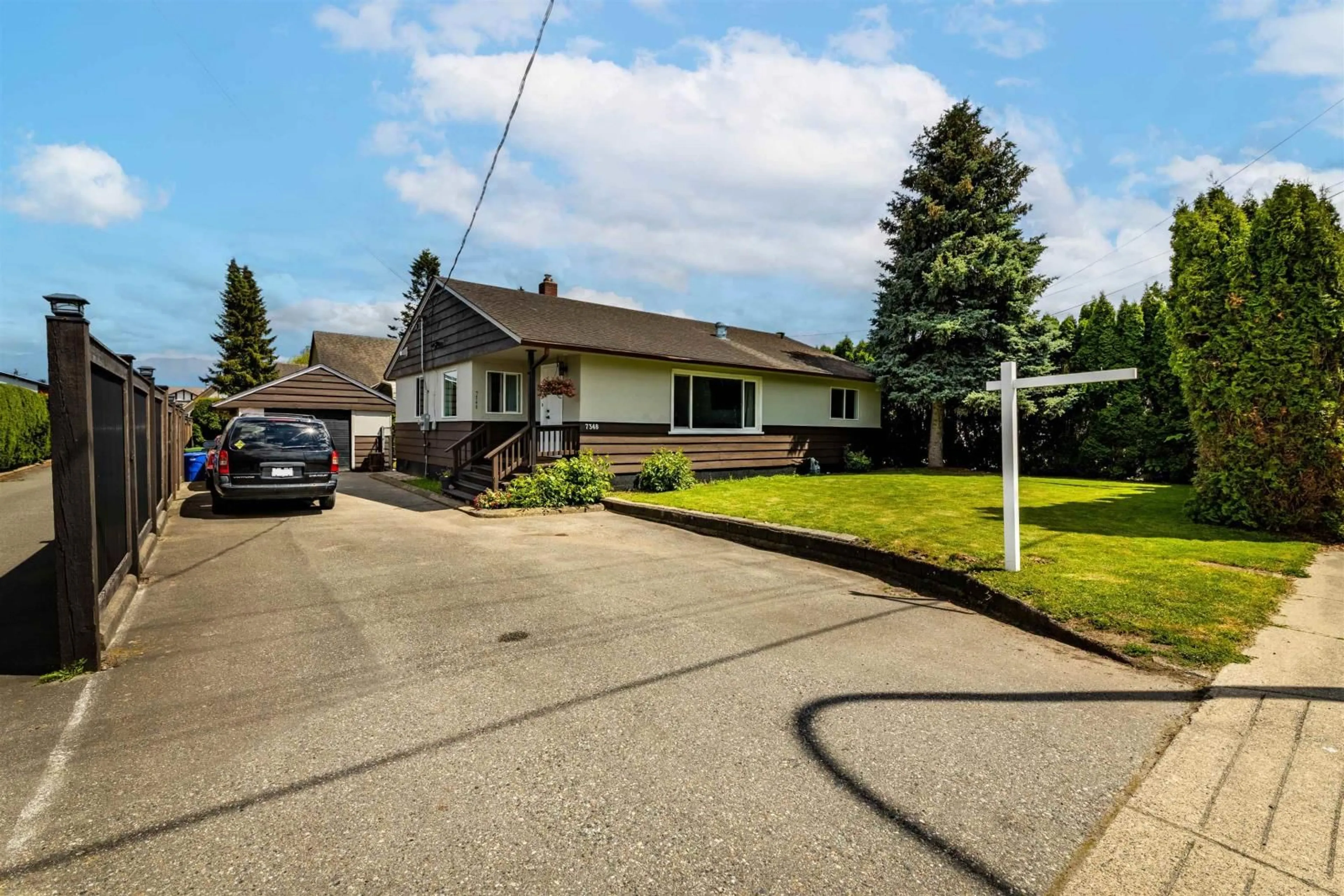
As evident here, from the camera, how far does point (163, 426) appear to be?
10000 mm

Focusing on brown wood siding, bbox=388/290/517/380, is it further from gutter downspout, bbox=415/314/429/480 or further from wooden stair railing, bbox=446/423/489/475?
wooden stair railing, bbox=446/423/489/475

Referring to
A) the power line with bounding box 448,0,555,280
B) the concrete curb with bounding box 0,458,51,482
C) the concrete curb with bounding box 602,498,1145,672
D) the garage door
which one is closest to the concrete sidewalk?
the concrete curb with bounding box 602,498,1145,672

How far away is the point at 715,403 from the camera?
15.1 meters

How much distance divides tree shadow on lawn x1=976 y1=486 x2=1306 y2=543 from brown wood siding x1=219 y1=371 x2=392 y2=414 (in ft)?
70.0

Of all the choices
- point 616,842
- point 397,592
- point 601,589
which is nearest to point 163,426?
point 397,592

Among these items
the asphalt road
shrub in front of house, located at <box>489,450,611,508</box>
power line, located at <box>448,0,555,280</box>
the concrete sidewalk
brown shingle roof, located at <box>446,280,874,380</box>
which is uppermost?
power line, located at <box>448,0,555,280</box>

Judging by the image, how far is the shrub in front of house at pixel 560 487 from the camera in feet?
36.6

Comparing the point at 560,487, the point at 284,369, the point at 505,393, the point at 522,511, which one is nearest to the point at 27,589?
the point at 522,511

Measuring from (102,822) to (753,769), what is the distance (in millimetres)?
2558

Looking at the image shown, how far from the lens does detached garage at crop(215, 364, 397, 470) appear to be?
21375 millimetres

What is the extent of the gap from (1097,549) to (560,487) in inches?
325

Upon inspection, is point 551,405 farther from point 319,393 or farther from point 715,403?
point 319,393

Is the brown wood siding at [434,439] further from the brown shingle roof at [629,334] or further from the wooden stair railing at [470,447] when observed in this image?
the brown shingle roof at [629,334]

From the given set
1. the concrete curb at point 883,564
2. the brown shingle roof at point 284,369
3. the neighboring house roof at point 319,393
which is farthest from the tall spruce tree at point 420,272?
the concrete curb at point 883,564
